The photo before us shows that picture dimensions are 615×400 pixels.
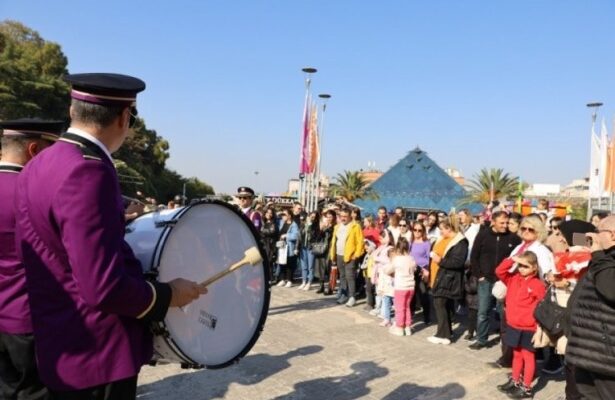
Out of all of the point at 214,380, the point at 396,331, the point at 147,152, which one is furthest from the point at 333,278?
the point at 147,152

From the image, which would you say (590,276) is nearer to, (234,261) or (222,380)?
(234,261)

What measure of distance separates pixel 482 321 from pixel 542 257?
1547 mm

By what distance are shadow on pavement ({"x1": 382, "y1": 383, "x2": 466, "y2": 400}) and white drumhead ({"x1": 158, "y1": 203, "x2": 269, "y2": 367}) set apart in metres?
2.77

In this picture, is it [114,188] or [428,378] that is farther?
[428,378]

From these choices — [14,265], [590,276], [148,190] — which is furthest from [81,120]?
[148,190]

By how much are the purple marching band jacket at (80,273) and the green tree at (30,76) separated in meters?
29.4

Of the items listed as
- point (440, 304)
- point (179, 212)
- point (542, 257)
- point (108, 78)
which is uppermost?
point (108, 78)

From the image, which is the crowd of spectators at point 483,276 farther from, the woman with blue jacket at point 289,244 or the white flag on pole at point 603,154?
the white flag on pole at point 603,154

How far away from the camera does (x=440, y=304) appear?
6887mm

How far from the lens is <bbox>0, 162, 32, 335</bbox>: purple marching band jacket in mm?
2514

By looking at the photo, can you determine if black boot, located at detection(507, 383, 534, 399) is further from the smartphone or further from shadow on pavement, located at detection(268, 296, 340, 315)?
shadow on pavement, located at detection(268, 296, 340, 315)

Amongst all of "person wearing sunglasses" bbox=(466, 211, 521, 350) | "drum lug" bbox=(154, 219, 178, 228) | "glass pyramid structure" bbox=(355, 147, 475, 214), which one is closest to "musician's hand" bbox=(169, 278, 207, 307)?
"drum lug" bbox=(154, 219, 178, 228)

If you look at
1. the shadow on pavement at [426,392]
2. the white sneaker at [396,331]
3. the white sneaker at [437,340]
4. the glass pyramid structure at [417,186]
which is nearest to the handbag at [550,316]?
the shadow on pavement at [426,392]

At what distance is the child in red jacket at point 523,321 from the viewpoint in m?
4.98
